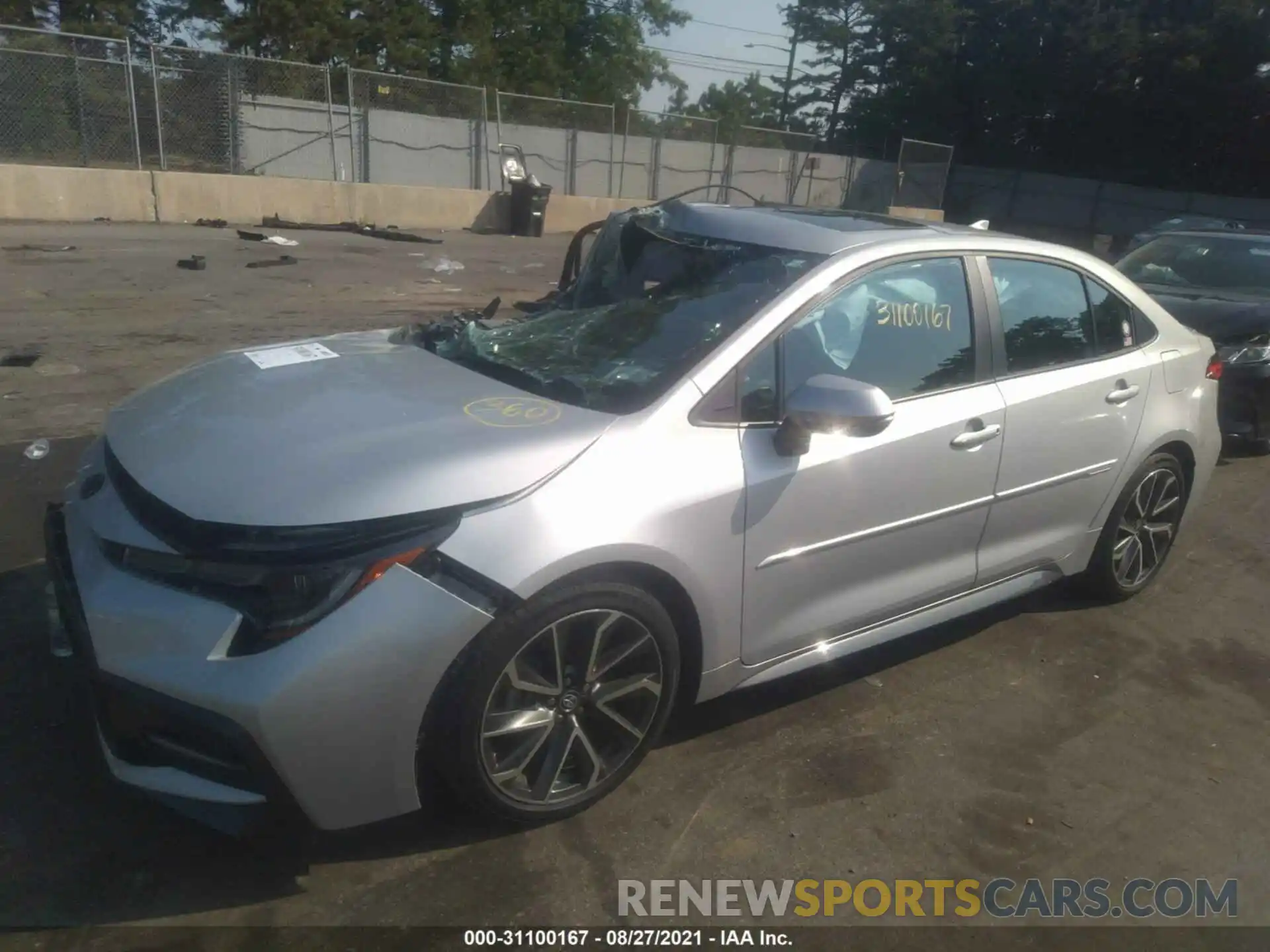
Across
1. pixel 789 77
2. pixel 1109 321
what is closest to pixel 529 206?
pixel 1109 321

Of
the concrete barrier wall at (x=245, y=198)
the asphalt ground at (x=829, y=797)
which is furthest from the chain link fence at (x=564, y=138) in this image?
the asphalt ground at (x=829, y=797)

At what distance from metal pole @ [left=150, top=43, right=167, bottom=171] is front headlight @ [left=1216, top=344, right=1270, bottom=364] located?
15967 mm

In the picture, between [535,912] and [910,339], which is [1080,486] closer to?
[910,339]

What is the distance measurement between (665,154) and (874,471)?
920 inches

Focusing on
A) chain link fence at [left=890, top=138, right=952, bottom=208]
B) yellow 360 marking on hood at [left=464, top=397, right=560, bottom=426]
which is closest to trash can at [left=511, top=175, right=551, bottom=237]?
chain link fence at [left=890, top=138, right=952, bottom=208]

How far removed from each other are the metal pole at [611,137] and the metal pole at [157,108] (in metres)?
10.2

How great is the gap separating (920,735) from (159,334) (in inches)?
288

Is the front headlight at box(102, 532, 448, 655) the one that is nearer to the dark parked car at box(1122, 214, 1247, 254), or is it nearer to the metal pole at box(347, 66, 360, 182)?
the dark parked car at box(1122, 214, 1247, 254)

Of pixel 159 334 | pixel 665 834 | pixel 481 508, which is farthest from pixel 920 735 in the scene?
pixel 159 334

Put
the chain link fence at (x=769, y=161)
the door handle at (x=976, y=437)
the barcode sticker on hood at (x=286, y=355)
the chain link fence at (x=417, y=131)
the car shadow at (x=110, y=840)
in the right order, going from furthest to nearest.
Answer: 1. the chain link fence at (x=769, y=161)
2. the chain link fence at (x=417, y=131)
3. the door handle at (x=976, y=437)
4. the barcode sticker on hood at (x=286, y=355)
5. the car shadow at (x=110, y=840)

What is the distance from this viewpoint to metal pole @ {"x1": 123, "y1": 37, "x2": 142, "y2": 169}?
1652cm

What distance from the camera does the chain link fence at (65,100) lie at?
A: 15.5m

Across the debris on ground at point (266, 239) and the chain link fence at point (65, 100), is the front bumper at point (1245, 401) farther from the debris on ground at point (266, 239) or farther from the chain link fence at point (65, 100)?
the chain link fence at point (65, 100)

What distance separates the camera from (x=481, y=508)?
2615 mm
